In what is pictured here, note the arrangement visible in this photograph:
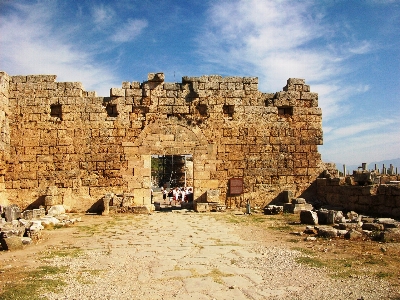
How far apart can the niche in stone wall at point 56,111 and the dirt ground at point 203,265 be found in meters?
6.03

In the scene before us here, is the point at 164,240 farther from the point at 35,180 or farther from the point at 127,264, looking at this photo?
the point at 35,180

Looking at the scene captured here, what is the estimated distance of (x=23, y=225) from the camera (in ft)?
29.2

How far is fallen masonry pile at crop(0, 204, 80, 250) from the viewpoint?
7.01 metres

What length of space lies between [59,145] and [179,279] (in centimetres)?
1033

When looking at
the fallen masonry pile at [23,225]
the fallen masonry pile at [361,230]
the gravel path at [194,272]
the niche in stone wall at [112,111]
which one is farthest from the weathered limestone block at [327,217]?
the niche in stone wall at [112,111]

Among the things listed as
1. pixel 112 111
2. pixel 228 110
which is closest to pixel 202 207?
pixel 228 110

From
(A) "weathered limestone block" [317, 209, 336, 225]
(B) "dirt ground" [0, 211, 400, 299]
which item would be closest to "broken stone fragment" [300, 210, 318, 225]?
(A) "weathered limestone block" [317, 209, 336, 225]

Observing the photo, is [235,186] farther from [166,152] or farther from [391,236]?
[391,236]

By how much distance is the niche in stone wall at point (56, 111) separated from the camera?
1402 cm

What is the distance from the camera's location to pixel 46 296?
14.2 feet

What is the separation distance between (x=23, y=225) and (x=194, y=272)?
5503 millimetres

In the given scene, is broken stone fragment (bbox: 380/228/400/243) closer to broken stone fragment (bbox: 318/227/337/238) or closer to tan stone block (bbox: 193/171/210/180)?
broken stone fragment (bbox: 318/227/337/238)

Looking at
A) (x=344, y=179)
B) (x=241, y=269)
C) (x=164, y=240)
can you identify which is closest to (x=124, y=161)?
(x=164, y=240)

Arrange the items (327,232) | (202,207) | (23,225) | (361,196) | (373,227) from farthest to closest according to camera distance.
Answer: (202,207)
(361,196)
(23,225)
(373,227)
(327,232)
